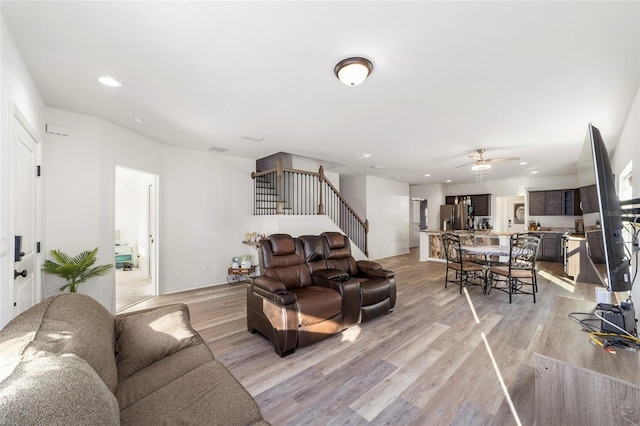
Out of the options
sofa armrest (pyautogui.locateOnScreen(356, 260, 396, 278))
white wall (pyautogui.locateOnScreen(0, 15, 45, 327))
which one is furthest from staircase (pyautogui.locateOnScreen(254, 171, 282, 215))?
white wall (pyautogui.locateOnScreen(0, 15, 45, 327))

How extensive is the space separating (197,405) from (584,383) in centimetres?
186

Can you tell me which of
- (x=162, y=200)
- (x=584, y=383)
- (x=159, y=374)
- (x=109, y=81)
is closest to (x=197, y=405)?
(x=159, y=374)

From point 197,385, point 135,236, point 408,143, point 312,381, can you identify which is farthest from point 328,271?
point 135,236

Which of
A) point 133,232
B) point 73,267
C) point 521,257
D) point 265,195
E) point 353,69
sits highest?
point 353,69

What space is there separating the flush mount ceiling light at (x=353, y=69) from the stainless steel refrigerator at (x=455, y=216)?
8.69 metres

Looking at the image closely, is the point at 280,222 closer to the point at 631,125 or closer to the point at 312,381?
the point at 312,381

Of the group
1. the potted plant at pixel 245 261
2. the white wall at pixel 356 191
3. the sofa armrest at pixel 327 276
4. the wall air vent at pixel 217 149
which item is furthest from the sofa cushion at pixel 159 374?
the white wall at pixel 356 191

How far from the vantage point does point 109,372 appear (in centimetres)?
134

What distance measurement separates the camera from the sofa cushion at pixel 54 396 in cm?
70

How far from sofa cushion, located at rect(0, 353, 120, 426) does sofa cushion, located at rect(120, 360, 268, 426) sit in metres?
0.26

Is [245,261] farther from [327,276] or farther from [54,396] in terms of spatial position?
[54,396]

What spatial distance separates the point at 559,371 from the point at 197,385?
6.14 feet

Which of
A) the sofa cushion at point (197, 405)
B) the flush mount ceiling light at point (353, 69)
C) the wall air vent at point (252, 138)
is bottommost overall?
the sofa cushion at point (197, 405)

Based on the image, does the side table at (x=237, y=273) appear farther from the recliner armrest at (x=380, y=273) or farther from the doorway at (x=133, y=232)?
the recliner armrest at (x=380, y=273)
